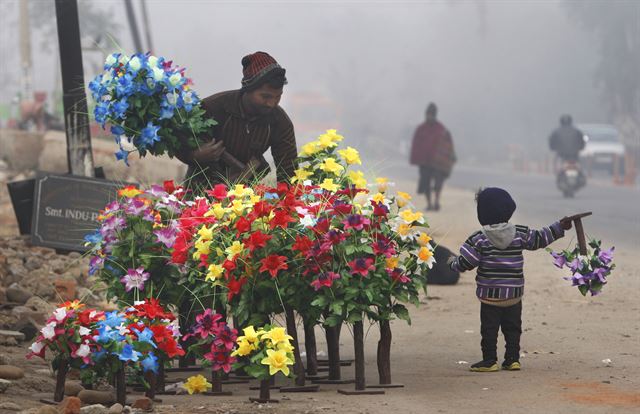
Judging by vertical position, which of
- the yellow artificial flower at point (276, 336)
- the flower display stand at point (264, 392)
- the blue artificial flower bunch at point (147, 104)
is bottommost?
the flower display stand at point (264, 392)

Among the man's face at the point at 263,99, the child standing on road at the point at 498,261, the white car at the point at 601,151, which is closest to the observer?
the child standing on road at the point at 498,261

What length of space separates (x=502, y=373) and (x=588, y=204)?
19957 millimetres

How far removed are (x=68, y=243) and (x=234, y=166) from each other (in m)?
5.03

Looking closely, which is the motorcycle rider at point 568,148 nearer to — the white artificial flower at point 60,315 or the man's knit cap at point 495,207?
the man's knit cap at point 495,207

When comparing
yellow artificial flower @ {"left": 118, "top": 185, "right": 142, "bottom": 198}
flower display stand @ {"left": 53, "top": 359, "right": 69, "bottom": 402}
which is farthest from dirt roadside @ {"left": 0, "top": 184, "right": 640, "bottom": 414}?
yellow artificial flower @ {"left": 118, "top": 185, "right": 142, "bottom": 198}

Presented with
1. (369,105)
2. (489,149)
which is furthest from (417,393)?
(369,105)

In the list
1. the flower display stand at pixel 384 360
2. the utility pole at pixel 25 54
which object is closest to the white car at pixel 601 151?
the utility pole at pixel 25 54

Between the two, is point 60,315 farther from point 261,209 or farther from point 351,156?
point 351,156

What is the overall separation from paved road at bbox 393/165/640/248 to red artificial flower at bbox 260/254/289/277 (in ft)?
39.0

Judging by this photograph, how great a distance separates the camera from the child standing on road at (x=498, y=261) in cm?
855

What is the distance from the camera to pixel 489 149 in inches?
2680

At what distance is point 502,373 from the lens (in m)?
8.58

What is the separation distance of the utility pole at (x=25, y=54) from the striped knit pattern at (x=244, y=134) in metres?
32.3

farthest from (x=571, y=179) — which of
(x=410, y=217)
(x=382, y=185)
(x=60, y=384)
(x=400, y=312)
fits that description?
(x=60, y=384)
